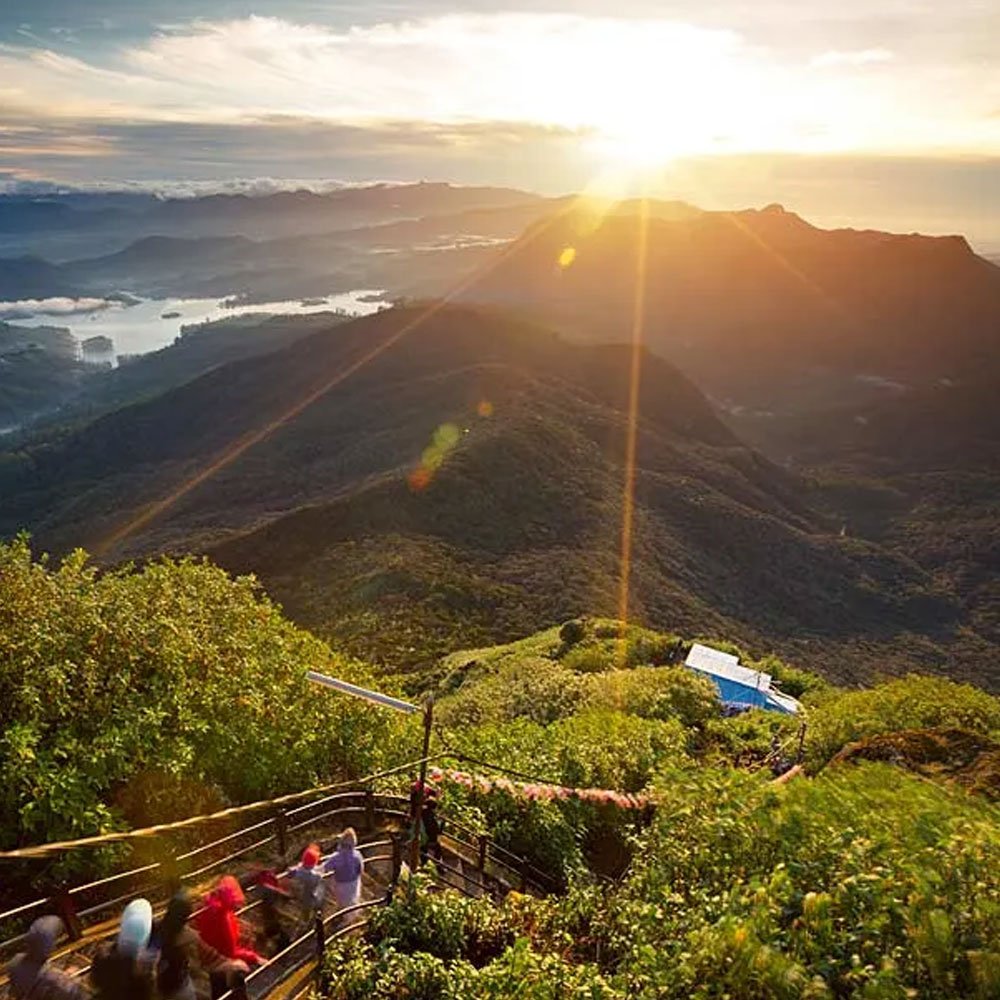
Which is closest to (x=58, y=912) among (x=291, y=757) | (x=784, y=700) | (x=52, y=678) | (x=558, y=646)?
(x=52, y=678)

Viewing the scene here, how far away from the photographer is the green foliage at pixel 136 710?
9836 mm

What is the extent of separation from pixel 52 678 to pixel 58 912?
2.94m

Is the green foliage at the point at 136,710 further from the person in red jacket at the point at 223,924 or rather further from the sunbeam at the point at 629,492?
the sunbeam at the point at 629,492

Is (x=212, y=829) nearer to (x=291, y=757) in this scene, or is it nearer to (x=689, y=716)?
(x=291, y=757)

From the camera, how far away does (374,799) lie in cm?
1281

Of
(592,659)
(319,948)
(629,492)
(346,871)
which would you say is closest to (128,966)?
(319,948)

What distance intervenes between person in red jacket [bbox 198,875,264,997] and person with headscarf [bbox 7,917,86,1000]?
4.41 ft

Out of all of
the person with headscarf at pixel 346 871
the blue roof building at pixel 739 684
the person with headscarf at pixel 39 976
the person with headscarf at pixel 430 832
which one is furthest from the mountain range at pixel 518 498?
the person with headscarf at pixel 39 976

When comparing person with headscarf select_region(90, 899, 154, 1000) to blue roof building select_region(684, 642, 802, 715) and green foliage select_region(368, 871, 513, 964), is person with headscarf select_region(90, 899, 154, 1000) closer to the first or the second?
green foliage select_region(368, 871, 513, 964)

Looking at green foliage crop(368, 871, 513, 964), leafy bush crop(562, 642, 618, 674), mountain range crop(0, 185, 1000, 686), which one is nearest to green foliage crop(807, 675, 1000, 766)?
green foliage crop(368, 871, 513, 964)

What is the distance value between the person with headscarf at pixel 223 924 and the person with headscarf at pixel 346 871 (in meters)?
1.45

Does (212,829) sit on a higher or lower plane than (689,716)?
higher

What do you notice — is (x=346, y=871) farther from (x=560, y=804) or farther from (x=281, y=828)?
(x=560, y=804)

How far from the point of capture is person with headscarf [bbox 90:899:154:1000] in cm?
711
